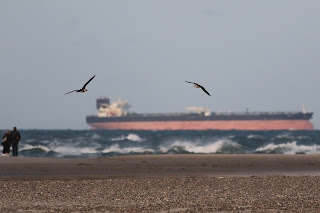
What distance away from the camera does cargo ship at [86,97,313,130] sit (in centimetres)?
15275

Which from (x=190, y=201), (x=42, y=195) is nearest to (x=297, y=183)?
(x=190, y=201)

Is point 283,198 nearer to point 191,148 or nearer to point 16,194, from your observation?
point 16,194

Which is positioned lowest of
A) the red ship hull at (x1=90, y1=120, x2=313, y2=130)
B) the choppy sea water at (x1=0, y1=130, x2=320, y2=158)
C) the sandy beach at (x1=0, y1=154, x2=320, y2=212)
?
the sandy beach at (x1=0, y1=154, x2=320, y2=212)

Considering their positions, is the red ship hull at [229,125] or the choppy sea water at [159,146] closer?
the choppy sea water at [159,146]

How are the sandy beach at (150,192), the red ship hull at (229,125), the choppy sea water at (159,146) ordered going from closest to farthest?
1. the sandy beach at (150,192)
2. the choppy sea water at (159,146)
3. the red ship hull at (229,125)

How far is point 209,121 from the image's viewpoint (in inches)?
6186

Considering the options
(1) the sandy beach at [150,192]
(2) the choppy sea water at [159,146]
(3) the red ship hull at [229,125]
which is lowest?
(1) the sandy beach at [150,192]

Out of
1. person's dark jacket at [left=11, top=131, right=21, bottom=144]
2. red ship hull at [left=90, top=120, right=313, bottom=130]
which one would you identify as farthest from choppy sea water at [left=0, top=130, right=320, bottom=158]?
red ship hull at [left=90, top=120, right=313, bottom=130]

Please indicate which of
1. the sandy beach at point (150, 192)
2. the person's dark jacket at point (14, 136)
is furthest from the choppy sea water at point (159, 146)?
the sandy beach at point (150, 192)

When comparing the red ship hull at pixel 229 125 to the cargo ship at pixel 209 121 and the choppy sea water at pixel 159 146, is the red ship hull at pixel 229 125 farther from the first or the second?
the choppy sea water at pixel 159 146

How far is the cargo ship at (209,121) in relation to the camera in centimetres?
15275

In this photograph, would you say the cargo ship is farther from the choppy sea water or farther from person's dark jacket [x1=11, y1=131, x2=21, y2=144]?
person's dark jacket [x1=11, y1=131, x2=21, y2=144]

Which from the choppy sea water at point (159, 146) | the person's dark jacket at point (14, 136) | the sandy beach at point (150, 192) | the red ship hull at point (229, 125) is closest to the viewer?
the sandy beach at point (150, 192)

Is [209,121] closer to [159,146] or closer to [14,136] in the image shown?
[159,146]
